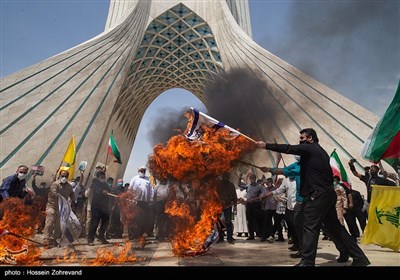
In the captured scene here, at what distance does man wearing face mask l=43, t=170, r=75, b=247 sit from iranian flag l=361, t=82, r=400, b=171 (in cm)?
444

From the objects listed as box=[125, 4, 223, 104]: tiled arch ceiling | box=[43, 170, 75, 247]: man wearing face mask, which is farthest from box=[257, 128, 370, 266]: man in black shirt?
box=[125, 4, 223, 104]: tiled arch ceiling

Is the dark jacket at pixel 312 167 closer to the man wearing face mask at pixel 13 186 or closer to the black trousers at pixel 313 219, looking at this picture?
the black trousers at pixel 313 219

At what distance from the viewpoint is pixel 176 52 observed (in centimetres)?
2161

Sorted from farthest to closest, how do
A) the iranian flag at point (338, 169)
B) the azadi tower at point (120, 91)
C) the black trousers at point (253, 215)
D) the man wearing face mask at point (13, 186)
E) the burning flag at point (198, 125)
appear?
the azadi tower at point (120, 91) → the iranian flag at point (338, 169) → the black trousers at point (253, 215) → the man wearing face mask at point (13, 186) → the burning flag at point (198, 125)

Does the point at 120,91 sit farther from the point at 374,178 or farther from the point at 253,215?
the point at 374,178

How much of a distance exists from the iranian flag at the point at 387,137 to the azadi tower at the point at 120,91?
5642mm

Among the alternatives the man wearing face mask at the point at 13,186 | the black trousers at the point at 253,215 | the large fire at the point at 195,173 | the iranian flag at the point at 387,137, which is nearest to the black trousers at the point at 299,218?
the large fire at the point at 195,173

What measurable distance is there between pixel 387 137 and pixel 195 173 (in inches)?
103

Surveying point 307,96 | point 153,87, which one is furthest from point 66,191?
point 153,87

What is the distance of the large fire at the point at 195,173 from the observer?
4004 millimetres

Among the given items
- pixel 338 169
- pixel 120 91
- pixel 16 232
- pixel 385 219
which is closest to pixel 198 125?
pixel 16 232

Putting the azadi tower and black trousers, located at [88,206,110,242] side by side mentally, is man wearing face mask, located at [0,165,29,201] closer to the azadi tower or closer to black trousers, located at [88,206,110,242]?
black trousers, located at [88,206,110,242]

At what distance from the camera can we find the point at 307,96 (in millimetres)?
12281

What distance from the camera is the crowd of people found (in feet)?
9.93
